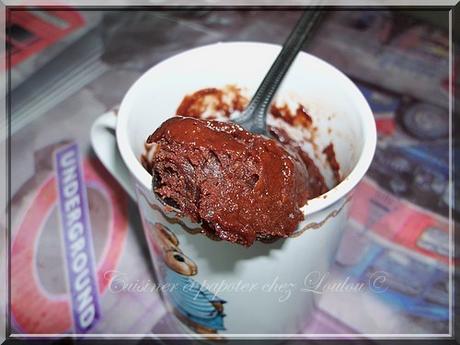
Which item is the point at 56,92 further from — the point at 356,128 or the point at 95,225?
the point at 356,128

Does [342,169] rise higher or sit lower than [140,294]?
higher

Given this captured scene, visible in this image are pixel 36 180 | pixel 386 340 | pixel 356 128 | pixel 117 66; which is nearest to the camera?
pixel 356 128

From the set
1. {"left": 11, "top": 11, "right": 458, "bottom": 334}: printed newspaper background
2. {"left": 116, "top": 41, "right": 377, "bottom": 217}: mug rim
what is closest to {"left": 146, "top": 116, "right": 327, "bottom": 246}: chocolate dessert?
{"left": 116, "top": 41, "right": 377, "bottom": 217}: mug rim

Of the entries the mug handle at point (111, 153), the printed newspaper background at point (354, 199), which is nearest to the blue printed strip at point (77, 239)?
the printed newspaper background at point (354, 199)

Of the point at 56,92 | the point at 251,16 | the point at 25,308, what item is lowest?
the point at 25,308

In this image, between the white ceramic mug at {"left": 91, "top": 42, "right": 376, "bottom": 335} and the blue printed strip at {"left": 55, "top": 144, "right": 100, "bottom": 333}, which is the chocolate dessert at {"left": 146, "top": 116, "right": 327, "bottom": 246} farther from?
the blue printed strip at {"left": 55, "top": 144, "right": 100, "bottom": 333}

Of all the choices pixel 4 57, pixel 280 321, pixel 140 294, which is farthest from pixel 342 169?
pixel 4 57
